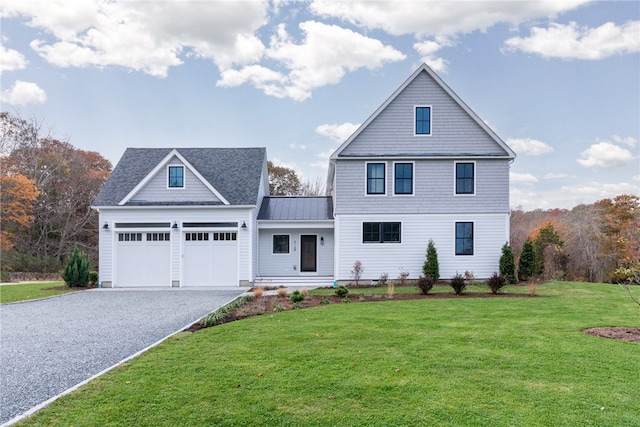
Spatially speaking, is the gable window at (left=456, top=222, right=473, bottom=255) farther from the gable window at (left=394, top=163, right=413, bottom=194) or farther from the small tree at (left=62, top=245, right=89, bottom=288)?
the small tree at (left=62, top=245, right=89, bottom=288)

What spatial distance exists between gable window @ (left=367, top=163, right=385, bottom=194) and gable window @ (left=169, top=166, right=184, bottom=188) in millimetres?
8451

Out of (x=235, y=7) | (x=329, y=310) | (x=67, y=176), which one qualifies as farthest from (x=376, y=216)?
(x=67, y=176)

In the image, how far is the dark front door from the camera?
19.6 m

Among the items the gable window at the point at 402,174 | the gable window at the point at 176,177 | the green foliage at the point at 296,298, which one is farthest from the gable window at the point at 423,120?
the gable window at the point at 176,177

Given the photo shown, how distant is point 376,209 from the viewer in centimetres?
1781

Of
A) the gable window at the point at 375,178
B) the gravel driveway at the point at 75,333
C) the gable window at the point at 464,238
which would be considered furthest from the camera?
the gable window at the point at 375,178

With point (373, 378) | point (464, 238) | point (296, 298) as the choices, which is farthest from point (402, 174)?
point (373, 378)

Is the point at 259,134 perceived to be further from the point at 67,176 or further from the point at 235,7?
the point at 67,176

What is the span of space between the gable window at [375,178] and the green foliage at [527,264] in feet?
21.8

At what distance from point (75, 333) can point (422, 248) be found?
13.2 m

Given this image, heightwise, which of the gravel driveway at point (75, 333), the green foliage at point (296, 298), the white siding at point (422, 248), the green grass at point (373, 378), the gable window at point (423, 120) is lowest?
the gravel driveway at point (75, 333)

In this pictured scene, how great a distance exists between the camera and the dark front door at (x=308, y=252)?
64.3ft

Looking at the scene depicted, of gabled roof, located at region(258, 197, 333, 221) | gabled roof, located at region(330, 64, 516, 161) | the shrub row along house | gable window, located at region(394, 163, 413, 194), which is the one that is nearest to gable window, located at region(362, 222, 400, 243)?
the shrub row along house

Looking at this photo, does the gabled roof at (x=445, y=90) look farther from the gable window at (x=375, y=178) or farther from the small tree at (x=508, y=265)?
the small tree at (x=508, y=265)
